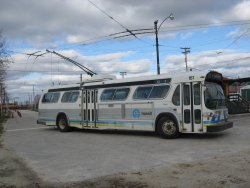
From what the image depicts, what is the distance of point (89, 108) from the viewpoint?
17203mm

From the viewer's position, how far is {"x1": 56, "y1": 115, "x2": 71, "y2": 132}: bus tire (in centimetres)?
1850

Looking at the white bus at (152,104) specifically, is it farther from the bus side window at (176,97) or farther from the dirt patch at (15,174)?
the dirt patch at (15,174)

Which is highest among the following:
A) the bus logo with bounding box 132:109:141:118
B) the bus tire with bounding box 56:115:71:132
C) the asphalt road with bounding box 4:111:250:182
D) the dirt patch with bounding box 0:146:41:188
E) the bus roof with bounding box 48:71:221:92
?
the bus roof with bounding box 48:71:221:92

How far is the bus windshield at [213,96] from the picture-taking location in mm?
12969

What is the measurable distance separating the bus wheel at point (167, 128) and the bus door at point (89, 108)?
13.1ft

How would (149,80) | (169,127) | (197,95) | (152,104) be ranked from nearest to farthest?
(197,95), (169,127), (152,104), (149,80)

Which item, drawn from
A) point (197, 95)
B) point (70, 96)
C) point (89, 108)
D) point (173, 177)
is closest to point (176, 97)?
point (197, 95)

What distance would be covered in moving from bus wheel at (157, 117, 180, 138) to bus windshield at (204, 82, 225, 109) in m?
1.53

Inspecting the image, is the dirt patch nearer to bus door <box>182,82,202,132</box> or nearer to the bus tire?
bus door <box>182,82,202,132</box>

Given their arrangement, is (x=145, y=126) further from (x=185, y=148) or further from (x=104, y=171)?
(x=104, y=171)

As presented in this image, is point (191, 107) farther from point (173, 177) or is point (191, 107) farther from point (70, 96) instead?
point (70, 96)

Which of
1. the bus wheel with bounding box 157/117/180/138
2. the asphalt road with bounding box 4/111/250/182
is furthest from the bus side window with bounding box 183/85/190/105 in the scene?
the asphalt road with bounding box 4/111/250/182

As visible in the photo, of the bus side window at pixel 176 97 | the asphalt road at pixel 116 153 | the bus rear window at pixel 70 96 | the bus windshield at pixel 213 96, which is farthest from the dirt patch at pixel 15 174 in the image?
the bus rear window at pixel 70 96

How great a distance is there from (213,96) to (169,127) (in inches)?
79.7
